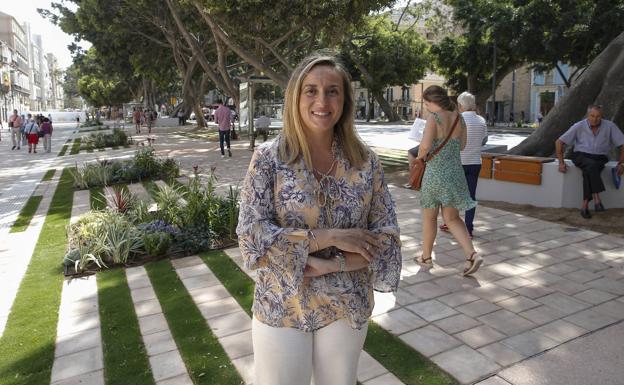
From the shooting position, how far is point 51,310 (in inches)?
177

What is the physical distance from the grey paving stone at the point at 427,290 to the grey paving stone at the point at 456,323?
0.47m

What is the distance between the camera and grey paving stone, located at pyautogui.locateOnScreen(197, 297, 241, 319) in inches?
168

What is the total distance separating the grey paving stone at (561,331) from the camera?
3.62m

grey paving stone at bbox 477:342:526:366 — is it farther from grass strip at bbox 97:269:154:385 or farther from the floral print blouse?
grass strip at bbox 97:269:154:385

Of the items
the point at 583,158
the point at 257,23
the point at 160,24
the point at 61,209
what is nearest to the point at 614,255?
the point at 583,158

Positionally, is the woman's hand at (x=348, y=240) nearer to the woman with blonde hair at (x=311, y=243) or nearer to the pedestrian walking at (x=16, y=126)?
the woman with blonde hair at (x=311, y=243)

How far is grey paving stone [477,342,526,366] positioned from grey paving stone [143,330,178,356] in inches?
86.5

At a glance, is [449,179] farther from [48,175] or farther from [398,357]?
[48,175]

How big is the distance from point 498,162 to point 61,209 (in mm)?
7651

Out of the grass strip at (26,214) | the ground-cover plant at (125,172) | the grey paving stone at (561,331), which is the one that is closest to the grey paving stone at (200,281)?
the grey paving stone at (561,331)

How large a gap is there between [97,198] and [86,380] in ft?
22.3

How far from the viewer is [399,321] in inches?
157

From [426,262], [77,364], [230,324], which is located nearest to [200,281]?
[230,324]

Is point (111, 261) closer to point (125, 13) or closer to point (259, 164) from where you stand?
point (259, 164)
